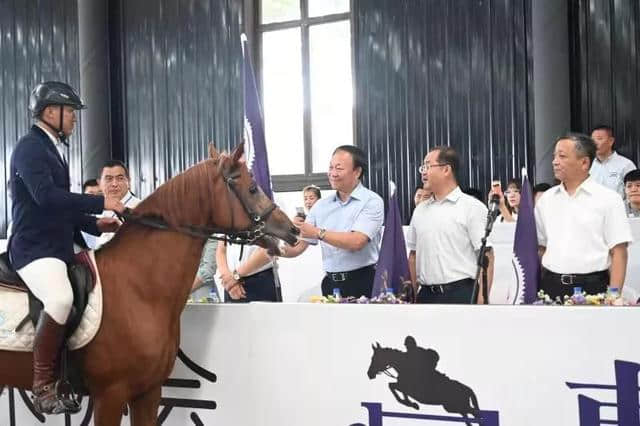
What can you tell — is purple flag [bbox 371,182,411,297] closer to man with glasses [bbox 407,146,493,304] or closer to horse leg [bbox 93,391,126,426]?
man with glasses [bbox 407,146,493,304]

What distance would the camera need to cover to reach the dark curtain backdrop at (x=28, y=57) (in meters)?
11.2

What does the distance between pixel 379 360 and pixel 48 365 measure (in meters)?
1.30

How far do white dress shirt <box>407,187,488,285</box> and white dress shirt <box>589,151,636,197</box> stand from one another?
373 centimetres

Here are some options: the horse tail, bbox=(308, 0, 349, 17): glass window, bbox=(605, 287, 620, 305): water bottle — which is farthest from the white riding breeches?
bbox=(308, 0, 349, 17): glass window

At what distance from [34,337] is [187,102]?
764 cm

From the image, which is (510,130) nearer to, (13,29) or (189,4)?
(189,4)

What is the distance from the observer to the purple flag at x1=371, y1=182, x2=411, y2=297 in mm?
3544

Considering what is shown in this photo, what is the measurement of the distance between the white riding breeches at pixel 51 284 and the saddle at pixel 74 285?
5 centimetres

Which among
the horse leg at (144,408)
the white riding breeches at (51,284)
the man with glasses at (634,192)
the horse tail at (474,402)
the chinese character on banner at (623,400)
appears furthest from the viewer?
the man with glasses at (634,192)

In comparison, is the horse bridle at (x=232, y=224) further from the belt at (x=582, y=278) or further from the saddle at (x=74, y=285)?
the belt at (x=582, y=278)

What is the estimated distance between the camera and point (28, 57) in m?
11.5

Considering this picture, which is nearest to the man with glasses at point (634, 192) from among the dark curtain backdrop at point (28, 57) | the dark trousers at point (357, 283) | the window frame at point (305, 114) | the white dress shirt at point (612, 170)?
the white dress shirt at point (612, 170)

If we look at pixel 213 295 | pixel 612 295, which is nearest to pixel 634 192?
pixel 612 295

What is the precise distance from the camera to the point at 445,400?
9.41 feet
